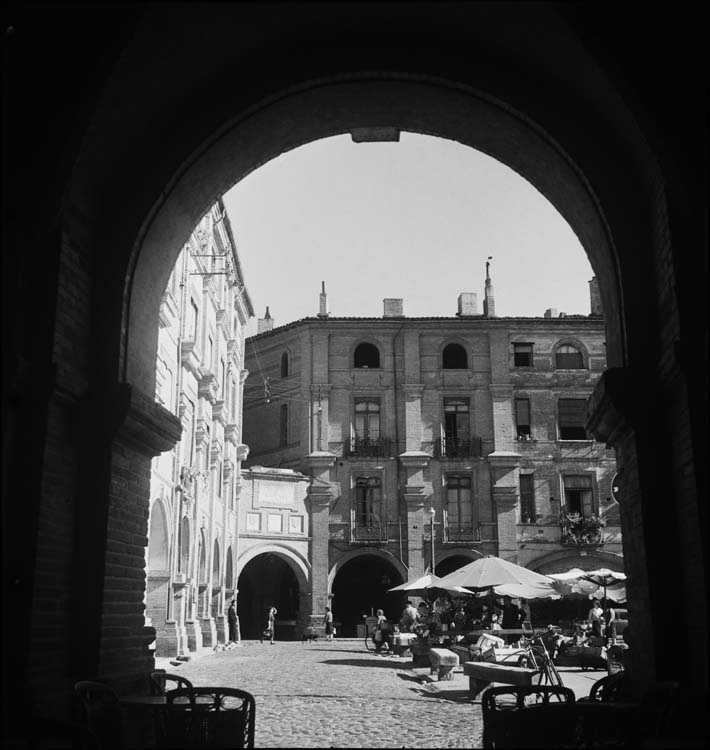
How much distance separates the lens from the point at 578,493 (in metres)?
40.1

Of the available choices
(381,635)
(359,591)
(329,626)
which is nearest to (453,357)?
(359,591)

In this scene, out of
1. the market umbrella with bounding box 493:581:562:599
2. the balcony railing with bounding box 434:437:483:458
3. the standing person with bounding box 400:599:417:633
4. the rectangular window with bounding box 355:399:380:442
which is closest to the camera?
the market umbrella with bounding box 493:581:562:599

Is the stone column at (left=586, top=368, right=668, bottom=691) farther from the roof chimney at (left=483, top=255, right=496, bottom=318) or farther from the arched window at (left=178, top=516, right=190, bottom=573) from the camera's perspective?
the roof chimney at (left=483, top=255, right=496, bottom=318)

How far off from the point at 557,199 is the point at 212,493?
868 inches

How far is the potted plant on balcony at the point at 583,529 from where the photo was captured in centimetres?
3856

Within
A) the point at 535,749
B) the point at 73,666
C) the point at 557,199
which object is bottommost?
the point at 535,749

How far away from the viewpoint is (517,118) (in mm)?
8398

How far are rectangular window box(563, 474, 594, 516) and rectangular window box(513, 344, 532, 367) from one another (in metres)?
5.18

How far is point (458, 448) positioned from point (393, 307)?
7.19 m

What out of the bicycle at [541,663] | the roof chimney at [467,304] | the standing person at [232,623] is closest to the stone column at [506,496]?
the roof chimney at [467,304]

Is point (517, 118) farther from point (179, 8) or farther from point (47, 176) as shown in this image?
point (47, 176)

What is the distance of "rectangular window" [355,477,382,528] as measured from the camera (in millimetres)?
39438

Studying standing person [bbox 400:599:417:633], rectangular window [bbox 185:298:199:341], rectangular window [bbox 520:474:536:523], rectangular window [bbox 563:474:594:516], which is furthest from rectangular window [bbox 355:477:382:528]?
rectangular window [bbox 185:298:199:341]

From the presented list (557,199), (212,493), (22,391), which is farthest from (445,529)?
(22,391)
